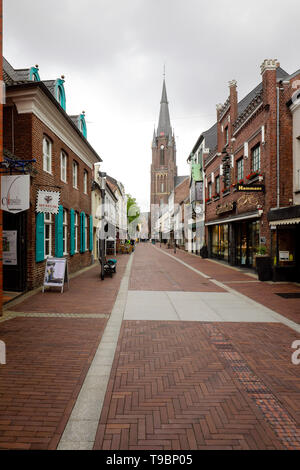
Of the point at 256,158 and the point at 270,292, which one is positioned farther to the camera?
the point at 256,158

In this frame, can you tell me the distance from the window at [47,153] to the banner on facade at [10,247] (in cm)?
302

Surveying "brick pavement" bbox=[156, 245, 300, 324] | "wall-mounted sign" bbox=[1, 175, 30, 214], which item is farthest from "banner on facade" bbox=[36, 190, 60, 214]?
"brick pavement" bbox=[156, 245, 300, 324]

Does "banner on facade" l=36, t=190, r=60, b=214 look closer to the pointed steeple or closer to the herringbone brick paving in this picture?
the herringbone brick paving

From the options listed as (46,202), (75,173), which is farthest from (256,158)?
(46,202)

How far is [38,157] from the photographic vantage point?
31.3 feet

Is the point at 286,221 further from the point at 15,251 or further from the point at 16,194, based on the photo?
the point at 15,251

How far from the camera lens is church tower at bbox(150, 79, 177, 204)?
86.1 meters

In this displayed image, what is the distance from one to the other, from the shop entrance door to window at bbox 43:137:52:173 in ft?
8.70

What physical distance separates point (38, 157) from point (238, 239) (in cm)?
1268

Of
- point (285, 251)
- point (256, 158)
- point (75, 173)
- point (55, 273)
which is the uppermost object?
point (256, 158)

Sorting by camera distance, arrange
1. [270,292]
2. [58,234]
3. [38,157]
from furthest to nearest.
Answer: [58,234], [38,157], [270,292]

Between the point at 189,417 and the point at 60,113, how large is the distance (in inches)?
442
